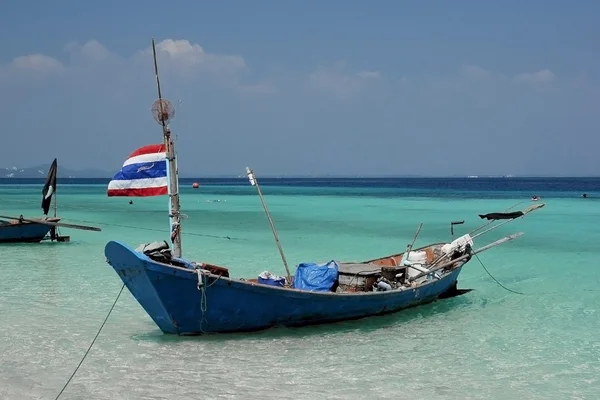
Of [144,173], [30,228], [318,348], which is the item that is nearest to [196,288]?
[144,173]

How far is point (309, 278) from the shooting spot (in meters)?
12.3

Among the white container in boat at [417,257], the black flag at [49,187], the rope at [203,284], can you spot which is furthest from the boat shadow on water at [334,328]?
the black flag at [49,187]

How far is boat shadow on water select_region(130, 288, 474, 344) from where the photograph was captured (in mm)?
10727

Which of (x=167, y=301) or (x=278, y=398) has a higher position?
(x=167, y=301)

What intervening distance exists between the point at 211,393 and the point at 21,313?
617 cm

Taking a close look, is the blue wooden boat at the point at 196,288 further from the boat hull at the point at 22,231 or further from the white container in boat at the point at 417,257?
the boat hull at the point at 22,231

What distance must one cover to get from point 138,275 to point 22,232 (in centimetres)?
1587

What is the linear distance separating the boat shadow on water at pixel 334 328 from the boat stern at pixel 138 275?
50cm

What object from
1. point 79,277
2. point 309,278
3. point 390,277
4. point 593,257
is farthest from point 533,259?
point 79,277

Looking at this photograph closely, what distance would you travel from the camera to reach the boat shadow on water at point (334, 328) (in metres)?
10.7

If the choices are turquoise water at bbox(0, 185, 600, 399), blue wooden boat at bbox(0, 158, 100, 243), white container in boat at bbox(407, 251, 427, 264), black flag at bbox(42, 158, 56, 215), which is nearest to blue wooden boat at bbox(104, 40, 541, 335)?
turquoise water at bbox(0, 185, 600, 399)

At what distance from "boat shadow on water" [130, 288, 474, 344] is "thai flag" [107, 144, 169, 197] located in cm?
248

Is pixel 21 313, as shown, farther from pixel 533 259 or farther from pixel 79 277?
pixel 533 259

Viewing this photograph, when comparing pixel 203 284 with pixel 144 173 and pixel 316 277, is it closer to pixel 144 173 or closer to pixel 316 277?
pixel 144 173
